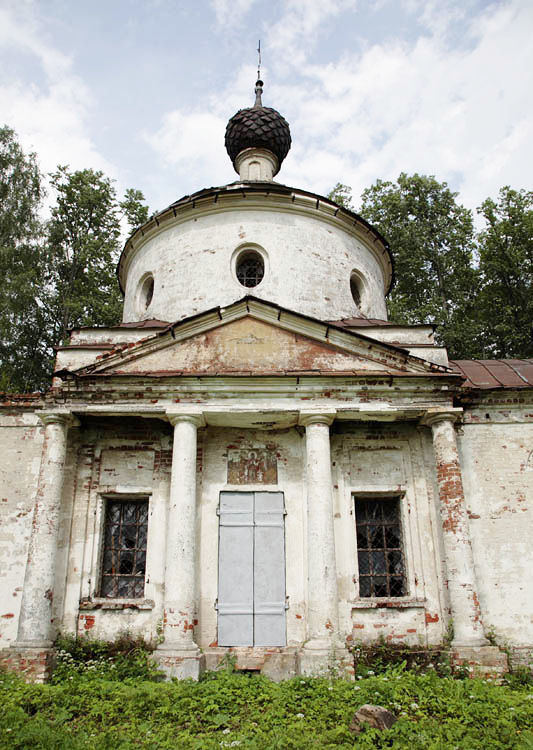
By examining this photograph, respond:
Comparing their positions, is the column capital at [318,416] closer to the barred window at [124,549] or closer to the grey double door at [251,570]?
the grey double door at [251,570]

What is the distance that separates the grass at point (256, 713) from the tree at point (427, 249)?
15487 millimetres

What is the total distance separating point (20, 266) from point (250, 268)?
1053 cm

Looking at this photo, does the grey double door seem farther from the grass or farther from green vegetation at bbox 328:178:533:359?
green vegetation at bbox 328:178:533:359

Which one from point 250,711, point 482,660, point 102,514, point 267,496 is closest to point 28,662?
point 102,514

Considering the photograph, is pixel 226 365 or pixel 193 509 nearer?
pixel 193 509

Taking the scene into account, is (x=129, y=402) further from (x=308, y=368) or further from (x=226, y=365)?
(x=308, y=368)

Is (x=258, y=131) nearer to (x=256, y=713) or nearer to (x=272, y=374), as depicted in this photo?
(x=272, y=374)

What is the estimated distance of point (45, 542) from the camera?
7332mm

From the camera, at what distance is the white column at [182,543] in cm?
694

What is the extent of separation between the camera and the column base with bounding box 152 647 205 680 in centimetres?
665

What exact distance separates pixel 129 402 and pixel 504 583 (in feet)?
19.0

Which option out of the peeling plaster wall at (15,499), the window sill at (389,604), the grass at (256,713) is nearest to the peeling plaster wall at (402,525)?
the window sill at (389,604)

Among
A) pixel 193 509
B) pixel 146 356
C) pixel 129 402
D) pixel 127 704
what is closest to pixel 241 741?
pixel 127 704

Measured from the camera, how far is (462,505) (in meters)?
7.51
